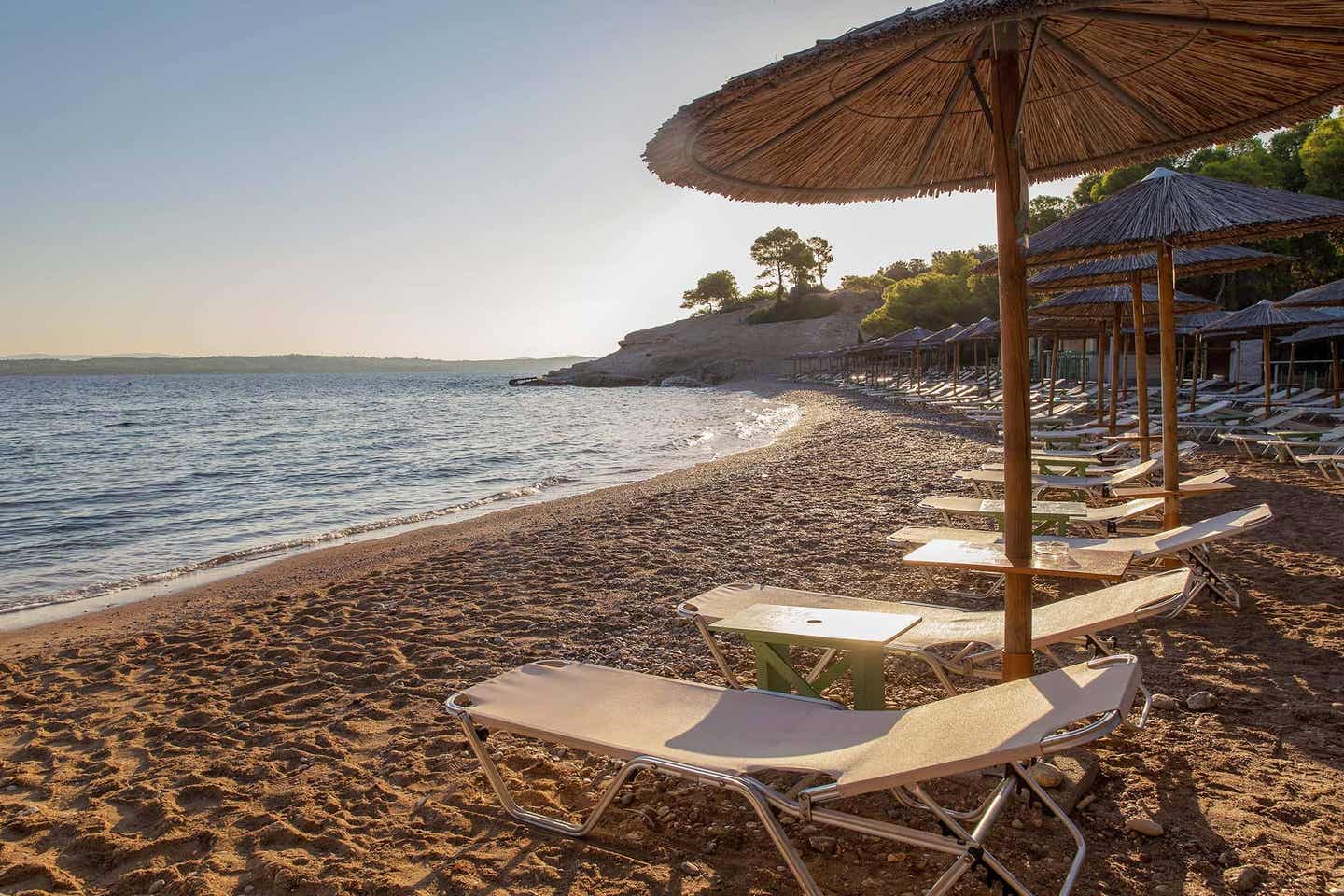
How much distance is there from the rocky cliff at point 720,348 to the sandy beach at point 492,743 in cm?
5482

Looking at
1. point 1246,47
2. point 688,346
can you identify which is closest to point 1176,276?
point 1246,47

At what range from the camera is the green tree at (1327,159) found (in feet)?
65.4

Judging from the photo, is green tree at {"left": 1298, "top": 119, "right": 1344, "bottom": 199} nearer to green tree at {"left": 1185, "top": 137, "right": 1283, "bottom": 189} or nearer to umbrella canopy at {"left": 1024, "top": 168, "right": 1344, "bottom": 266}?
green tree at {"left": 1185, "top": 137, "right": 1283, "bottom": 189}

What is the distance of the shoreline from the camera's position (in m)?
5.98

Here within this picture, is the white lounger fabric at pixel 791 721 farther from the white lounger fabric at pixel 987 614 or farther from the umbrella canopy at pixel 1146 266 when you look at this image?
the umbrella canopy at pixel 1146 266

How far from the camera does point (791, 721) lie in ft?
7.82

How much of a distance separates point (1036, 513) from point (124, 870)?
5.00 m

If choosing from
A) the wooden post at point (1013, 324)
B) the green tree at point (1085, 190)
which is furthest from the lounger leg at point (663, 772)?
the green tree at point (1085, 190)

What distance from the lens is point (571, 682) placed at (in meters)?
2.76

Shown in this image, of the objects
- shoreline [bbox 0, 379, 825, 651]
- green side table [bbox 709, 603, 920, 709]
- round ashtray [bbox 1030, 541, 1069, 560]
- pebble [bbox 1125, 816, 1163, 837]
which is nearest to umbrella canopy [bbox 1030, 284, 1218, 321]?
shoreline [bbox 0, 379, 825, 651]

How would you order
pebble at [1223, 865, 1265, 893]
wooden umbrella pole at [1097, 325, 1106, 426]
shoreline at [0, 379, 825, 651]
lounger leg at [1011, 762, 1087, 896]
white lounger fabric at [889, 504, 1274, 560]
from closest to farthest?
lounger leg at [1011, 762, 1087, 896]
pebble at [1223, 865, 1265, 893]
white lounger fabric at [889, 504, 1274, 560]
shoreline at [0, 379, 825, 651]
wooden umbrella pole at [1097, 325, 1106, 426]

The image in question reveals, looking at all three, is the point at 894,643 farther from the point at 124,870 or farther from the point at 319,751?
the point at 124,870

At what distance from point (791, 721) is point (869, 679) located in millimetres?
559

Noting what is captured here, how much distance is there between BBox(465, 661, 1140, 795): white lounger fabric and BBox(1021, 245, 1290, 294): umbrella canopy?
524 centimetres
